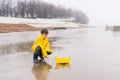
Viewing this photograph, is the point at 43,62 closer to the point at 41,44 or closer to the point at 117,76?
the point at 41,44

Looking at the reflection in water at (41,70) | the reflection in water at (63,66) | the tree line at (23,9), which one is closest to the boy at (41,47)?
the reflection in water at (41,70)

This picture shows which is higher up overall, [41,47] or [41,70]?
[41,47]

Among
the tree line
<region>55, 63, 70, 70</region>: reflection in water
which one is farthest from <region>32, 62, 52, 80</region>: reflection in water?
the tree line

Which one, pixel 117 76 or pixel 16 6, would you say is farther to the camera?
pixel 16 6

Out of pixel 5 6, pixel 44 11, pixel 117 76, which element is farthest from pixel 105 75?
pixel 44 11

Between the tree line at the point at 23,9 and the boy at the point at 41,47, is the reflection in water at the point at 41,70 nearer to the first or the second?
→ the boy at the point at 41,47

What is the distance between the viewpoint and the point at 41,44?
952 cm

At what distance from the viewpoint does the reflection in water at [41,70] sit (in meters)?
7.11

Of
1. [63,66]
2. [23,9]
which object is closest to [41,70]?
[63,66]

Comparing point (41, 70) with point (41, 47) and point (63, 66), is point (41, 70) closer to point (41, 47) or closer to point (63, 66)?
point (63, 66)

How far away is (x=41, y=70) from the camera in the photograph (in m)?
8.05

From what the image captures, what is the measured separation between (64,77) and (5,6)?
95597 mm

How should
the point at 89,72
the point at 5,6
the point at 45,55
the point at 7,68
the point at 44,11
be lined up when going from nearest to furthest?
1. the point at 89,72
2. the point at 7,68
3. the point at 45,55
4. the point at 5,6
5. the point at 44,11

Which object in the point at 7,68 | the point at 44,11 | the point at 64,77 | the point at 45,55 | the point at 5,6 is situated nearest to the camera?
the point at 64,77
